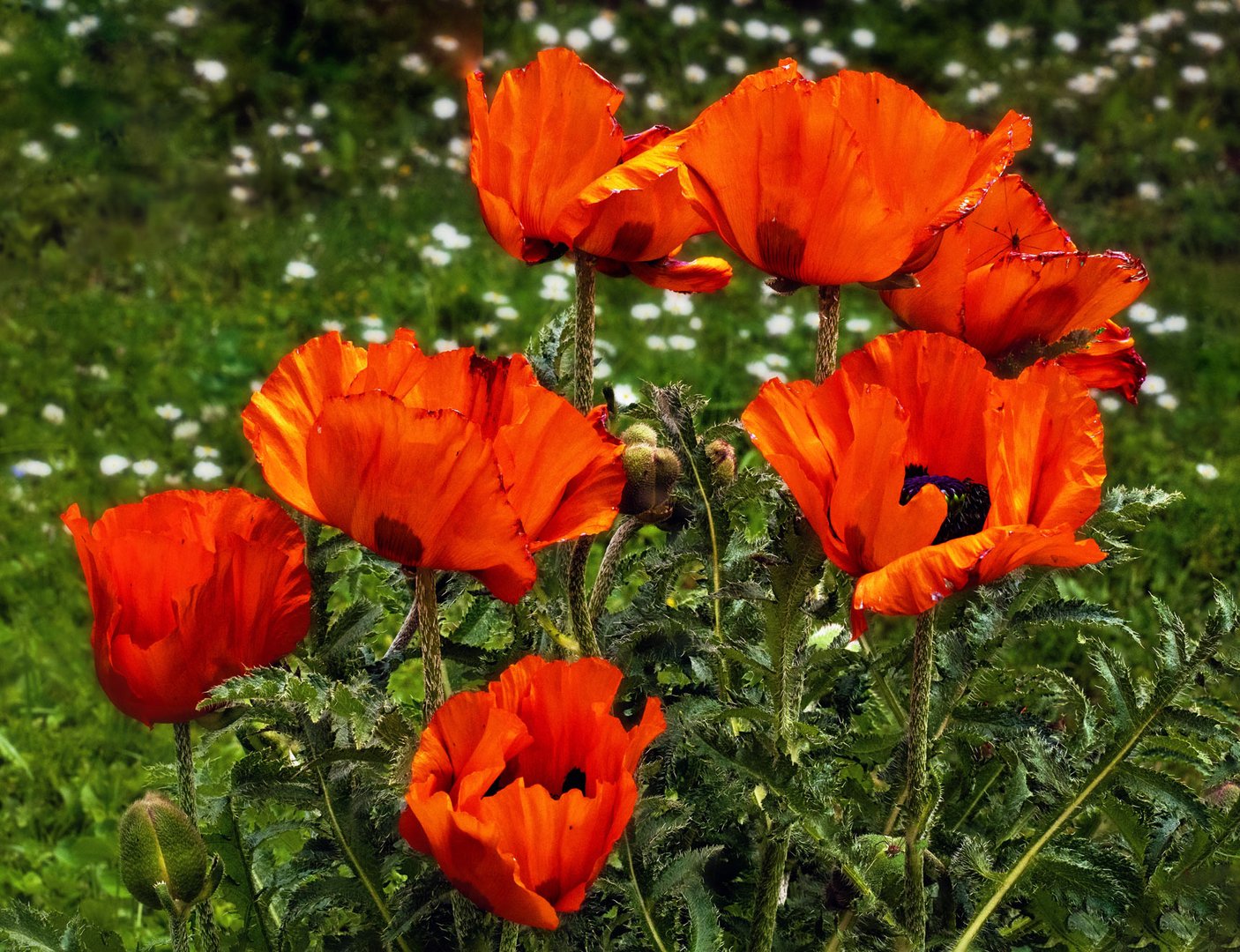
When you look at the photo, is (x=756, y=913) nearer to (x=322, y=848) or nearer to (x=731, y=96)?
(x=322, y=848)

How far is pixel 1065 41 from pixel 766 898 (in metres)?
5.09

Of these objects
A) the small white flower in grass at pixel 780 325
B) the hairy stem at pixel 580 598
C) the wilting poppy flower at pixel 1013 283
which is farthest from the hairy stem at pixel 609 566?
the small white flower in grass at pixel 780 325

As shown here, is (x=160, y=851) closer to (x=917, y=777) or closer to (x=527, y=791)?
(x=527, y=791)

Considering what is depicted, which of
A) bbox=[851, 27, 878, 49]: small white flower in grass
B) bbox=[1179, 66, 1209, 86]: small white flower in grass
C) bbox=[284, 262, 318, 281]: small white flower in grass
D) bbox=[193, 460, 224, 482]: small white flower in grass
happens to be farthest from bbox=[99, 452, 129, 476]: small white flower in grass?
bbox=[1179, 66, 1209, 86]: small white flower in grass

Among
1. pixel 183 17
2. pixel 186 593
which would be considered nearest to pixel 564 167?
pixel 186 593

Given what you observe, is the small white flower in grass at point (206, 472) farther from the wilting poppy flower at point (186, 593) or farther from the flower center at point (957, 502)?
the flower center at point (957, 502)

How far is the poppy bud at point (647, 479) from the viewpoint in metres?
1.24

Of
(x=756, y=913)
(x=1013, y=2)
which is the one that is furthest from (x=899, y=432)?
(x=1013, y=2)

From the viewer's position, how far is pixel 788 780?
126 cm

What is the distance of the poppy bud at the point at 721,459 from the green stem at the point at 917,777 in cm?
25

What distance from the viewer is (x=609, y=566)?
1372 millimetres

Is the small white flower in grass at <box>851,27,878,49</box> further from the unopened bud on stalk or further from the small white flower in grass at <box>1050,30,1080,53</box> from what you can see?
the unopened bud on stalk

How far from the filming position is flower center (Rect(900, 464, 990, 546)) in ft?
3.79

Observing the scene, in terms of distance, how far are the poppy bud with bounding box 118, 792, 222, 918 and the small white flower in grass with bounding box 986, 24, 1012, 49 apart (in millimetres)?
5241
